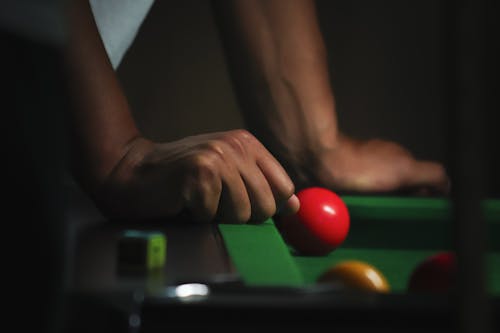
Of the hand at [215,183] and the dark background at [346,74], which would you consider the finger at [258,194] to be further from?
the dark background at [346,74]

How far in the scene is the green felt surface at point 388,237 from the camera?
209 cm

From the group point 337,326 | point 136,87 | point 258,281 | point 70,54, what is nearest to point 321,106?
point 136,87

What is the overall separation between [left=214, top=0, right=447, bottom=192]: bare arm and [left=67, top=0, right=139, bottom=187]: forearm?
86cm

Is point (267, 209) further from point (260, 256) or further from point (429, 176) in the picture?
point (429, 176)

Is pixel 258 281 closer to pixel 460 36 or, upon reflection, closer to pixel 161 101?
pixel 460 36

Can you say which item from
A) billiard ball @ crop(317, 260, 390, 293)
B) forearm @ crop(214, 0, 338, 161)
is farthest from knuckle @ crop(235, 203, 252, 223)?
forearm @ crop(214, 0, 338, 161)

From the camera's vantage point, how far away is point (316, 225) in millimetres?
2451

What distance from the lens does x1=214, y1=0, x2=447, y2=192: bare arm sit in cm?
367

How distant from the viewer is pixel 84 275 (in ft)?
4.79

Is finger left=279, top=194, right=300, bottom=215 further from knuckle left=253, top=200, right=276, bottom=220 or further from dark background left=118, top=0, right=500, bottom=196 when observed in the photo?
dark background left=118, top=0, right=500, bottom=196

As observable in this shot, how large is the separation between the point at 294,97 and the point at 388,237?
1361 millimetres

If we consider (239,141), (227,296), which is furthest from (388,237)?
(227,296)

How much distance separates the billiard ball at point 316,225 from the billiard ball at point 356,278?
0.62 m

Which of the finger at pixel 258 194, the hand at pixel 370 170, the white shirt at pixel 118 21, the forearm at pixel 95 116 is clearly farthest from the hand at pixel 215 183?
the white shirt at pixel 118 21
